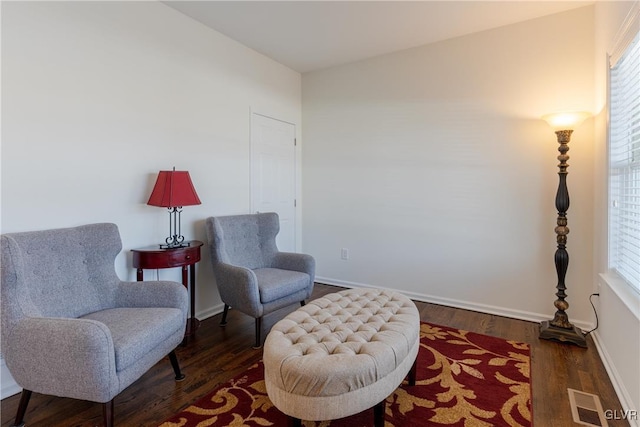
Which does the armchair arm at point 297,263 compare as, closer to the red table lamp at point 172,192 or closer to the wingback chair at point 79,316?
the red table lamp at point 172,192

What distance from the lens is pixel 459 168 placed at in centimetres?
335

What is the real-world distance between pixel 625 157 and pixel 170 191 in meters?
3.09

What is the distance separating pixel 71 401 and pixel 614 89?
3.93 meters

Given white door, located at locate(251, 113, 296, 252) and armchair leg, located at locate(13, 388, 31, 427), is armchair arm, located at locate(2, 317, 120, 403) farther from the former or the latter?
white door, located at locate(251, 113, 296, 252)

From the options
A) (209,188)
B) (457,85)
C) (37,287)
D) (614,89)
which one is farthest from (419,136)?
(37,287)

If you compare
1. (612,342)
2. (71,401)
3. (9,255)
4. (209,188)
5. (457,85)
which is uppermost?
(457,85)

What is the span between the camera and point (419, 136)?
3.56 metres

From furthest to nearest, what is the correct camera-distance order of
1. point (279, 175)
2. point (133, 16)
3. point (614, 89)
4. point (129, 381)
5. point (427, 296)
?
point (279, 175), point (427, 296), point (133, 16), point (614, 89), point (129, 381)

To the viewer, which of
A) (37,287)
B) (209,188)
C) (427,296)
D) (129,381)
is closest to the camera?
(129,381)

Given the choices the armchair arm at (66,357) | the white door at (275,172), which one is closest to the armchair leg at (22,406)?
the armchair arm at (66,357)

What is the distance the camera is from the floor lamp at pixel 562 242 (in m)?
2.54

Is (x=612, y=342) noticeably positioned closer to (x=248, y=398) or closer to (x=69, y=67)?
(x=248, y=398)

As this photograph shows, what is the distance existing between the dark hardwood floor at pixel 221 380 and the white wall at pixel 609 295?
11 cm

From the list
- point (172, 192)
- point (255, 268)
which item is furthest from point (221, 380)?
point (172, 192)
